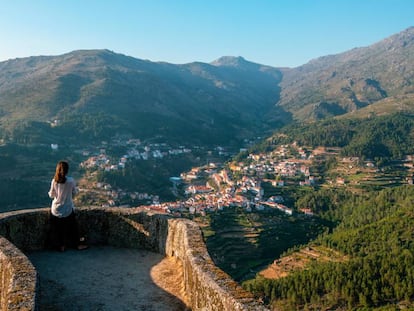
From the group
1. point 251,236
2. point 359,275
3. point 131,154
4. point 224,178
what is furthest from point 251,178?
point 359,275

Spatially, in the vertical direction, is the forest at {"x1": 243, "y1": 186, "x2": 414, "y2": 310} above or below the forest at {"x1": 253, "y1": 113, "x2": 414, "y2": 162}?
below

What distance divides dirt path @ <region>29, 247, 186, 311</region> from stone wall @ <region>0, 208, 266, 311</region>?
23 cm

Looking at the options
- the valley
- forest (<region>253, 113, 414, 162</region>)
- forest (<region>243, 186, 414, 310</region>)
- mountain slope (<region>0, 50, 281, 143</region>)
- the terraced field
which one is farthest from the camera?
mountain slope (<region>0, 50, 281, 143</region>)

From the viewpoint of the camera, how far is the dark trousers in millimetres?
6332

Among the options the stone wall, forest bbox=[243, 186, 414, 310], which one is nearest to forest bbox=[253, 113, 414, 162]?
forest bbox=[243, 186, 414, 310]

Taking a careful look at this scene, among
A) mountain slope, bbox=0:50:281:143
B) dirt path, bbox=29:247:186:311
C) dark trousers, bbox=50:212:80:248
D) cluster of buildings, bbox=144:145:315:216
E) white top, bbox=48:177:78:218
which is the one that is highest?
mountain slope, bbox=0:50:281:143

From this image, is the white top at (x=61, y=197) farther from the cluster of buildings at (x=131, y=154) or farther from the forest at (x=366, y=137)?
the forest at (x=366, y=137)

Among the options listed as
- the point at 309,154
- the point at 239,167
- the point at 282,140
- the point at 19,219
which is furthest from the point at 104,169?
the point at 19,219

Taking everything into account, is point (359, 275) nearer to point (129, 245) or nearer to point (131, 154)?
point (129, 245)

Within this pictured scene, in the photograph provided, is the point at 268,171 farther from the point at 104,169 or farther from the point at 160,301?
the point at 160,301

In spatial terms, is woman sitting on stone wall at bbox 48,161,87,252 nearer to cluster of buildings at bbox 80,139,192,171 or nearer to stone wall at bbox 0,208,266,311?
stone wall at bbox 0,208,266,311

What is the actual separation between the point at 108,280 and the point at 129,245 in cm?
136

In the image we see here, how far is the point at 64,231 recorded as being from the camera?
21.0 ft

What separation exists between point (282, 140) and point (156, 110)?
5601 cm
